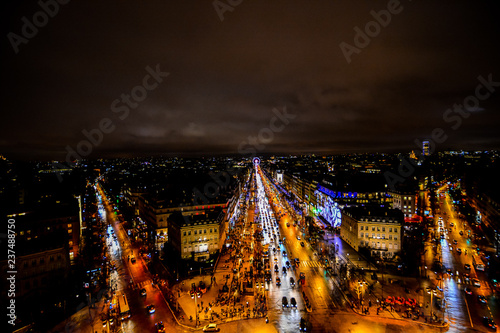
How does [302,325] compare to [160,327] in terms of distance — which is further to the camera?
[160,327]

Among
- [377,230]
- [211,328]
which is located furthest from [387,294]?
[211,328]

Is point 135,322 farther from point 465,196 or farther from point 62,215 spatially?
point 465,196

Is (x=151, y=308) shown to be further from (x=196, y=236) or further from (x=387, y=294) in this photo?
(x=387, y=294)

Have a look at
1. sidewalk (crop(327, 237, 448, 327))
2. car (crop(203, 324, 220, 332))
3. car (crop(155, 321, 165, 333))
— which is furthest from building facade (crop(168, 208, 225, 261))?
sidewalk (crop(327, 237, 448, 327))

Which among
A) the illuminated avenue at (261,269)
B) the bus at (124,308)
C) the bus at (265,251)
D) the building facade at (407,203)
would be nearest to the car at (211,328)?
the illuminated avenue at (261,269)

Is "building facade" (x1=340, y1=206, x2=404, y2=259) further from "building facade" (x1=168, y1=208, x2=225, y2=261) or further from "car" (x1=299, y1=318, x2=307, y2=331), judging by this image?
"building facade" (x1=168, y1=208, x2=225, y2=261)

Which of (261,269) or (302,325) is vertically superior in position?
(261,269)

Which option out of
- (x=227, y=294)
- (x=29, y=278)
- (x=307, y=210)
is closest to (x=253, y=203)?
(x=307, y=210)

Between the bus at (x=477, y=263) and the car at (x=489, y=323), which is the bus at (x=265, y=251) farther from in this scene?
the bus at (x=477, y=263)
